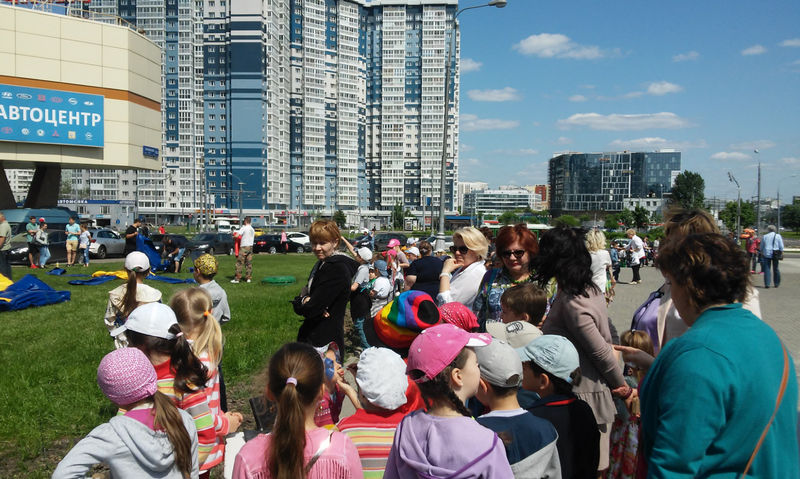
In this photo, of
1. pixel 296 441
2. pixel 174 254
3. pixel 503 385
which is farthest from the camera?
pixel 174 254

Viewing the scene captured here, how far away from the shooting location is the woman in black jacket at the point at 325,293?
14.3 ft

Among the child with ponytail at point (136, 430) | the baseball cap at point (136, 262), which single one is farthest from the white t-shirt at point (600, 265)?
the child with ponytail at point (136, 430)

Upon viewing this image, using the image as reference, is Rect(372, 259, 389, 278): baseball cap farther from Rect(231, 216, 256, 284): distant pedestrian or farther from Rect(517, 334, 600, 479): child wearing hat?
Rect(517, 334, 600, 479): child wearing hat

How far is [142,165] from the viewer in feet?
117

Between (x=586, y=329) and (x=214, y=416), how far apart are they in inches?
91.6

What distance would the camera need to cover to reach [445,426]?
6.82 ft

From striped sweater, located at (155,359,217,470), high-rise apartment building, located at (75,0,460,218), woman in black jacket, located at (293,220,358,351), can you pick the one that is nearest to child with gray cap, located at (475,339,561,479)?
striped sweater, located at (155,359,217,470)

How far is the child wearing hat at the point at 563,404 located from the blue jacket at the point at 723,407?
3.24ft

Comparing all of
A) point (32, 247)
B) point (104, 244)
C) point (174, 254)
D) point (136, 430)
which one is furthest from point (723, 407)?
point (104, 244)

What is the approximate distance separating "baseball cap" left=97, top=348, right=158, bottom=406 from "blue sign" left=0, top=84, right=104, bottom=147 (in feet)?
116

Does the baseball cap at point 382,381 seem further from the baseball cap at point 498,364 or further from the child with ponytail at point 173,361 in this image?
the child with ponytail at point 173,361

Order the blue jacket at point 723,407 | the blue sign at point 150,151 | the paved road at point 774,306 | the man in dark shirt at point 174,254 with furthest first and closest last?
the blue sign at point 150,151
the man in dark shirt at point 174,254
the paved road at point 774,306
the blue jacket at point 723,407

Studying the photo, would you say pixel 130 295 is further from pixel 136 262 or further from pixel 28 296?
pixel 28 296

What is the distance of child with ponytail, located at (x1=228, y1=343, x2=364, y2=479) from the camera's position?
218 centimetres
